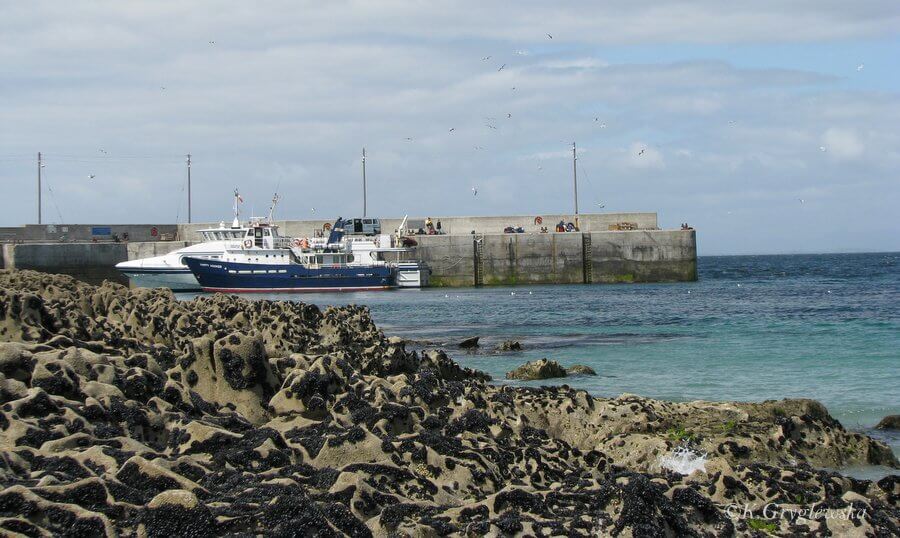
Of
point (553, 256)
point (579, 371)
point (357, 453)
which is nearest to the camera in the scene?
point (357, 453)

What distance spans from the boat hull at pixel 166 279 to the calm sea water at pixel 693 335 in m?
8.81

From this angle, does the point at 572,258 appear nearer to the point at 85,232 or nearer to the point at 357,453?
the point at 85,232

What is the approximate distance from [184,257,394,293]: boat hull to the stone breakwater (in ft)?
130

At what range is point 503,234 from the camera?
180 ft

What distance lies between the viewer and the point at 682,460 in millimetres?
8383

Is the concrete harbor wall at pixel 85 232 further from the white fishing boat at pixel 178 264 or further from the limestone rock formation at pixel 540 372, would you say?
the limestone rock formation at pixel 540 372

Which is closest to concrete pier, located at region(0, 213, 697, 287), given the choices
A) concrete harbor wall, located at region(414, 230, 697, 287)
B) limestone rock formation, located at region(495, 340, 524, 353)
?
concrete harbor wall, located at region(414, 230, 697, 287)

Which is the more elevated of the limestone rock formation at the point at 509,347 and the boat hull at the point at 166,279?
the boat hull at the point at 166,279

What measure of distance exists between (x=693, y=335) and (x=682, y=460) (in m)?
16.7

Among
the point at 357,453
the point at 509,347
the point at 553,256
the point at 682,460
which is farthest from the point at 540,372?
the point at 553,256

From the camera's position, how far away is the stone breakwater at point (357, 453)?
446 centimetres

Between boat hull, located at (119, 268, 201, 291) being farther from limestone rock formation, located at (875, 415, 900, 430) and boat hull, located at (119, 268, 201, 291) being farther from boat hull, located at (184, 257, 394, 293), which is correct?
limestone rock formation, located at (875, 415, 900, 430)

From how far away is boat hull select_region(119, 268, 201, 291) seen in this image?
5094 cm

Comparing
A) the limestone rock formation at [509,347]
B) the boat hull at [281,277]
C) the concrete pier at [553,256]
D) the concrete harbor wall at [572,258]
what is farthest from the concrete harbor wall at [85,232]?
the limestone rock formation at [509,347]
